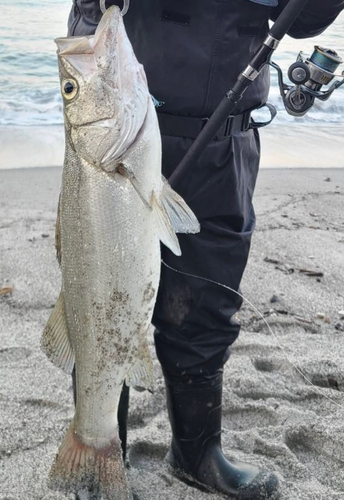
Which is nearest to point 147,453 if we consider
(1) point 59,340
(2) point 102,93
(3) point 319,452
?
(3) point 319,452

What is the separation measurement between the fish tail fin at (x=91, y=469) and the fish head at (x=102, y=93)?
3.27 feet

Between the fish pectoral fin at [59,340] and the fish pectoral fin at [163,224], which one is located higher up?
the fish pectoral fin at [163,224]

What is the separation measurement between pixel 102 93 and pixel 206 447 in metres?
1.66

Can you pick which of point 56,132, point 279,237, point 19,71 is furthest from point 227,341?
point 19,71

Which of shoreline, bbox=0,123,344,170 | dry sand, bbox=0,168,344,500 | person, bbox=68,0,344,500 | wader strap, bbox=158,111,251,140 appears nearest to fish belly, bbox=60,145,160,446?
person, bbox=68,0,344,500

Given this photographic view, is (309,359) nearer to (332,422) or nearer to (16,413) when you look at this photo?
(332,422)

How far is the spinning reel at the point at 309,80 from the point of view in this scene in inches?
121

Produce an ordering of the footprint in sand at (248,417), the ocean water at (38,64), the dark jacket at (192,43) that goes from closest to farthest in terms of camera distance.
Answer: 1. the dark jacket at (192,43)
2. the footprint in sand at (248,417)
3. the ocean water at (38,64)

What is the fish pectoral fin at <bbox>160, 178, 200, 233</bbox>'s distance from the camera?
2.35 meters

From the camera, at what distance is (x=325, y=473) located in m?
3.18

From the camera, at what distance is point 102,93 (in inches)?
85.5

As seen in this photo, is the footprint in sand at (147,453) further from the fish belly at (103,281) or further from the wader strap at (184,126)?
the wader strap at (184,126)

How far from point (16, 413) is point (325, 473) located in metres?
1.51

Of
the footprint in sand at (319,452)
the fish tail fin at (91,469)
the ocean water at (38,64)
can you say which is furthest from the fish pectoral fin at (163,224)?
the ocean water at (38,64)
